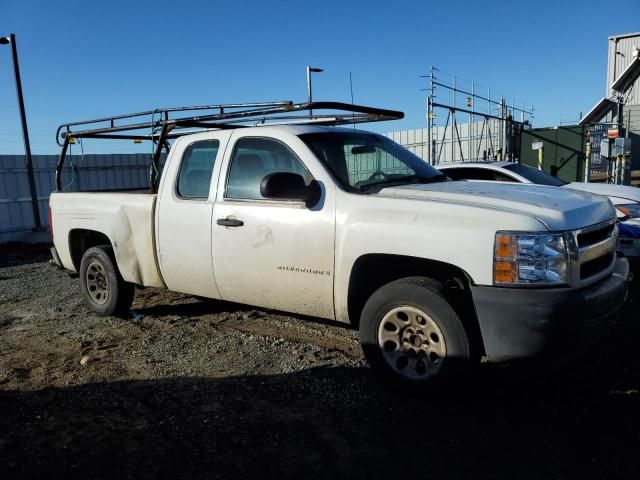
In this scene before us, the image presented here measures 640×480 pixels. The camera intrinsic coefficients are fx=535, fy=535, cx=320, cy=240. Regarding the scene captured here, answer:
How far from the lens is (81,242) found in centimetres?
616

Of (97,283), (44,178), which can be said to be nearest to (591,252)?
(97,283)

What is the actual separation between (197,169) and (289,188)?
4.37 feet

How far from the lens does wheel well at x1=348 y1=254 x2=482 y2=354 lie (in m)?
3.45

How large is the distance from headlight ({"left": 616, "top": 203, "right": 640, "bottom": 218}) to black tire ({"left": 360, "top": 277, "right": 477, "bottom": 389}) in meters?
4.72

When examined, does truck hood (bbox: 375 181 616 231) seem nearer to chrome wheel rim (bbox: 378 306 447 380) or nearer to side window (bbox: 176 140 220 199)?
chrome wheel rim (bbox: 378 306 447 380)

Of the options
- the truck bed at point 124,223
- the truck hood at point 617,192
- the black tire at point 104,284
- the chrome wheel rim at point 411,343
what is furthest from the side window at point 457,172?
the chrome wheel rim at point 411,343

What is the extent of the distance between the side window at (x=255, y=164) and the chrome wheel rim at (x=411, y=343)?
1.39 m

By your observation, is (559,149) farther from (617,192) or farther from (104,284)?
(104,284)

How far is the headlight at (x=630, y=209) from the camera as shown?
6883mm

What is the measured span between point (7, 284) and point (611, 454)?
831 cm

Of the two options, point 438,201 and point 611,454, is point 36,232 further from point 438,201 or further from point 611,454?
point 611,454

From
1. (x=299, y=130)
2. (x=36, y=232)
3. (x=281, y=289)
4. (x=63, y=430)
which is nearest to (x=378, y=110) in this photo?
(x=299, y=130)

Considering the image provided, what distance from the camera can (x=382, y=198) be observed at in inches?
145

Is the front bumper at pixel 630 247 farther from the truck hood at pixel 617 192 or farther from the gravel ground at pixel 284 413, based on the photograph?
the gravel ground at pixel 284 413
